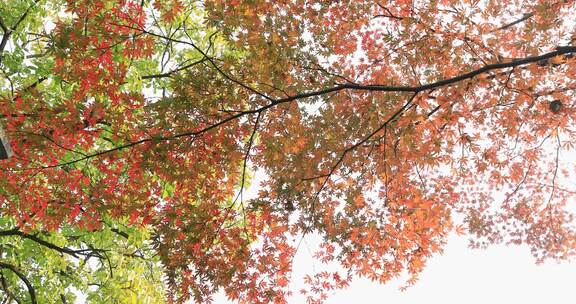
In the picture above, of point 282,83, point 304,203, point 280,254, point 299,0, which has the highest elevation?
point 299,0

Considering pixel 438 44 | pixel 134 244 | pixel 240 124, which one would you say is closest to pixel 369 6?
pixel 438 44

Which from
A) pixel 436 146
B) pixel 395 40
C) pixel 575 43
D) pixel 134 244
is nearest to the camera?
pixel 575 43

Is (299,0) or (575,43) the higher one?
(299,0)

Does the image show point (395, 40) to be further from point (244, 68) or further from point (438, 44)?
point (244, 68)

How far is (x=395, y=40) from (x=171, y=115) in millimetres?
3060

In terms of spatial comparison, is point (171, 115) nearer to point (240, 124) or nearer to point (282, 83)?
point (240, 124)

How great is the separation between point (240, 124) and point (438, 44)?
295cm

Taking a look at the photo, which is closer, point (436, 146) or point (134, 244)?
point (436, 146)

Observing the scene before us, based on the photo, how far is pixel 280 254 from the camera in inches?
222

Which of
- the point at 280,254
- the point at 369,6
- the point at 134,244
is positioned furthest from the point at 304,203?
the point at 134,244

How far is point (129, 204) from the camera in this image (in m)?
4.88

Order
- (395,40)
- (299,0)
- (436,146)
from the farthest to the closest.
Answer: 1. (299,0)
2. (395,40)
3. (436,146)

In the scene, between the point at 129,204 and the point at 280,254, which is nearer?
the point at 129,204

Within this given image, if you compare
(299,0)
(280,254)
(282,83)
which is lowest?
(280,254)
